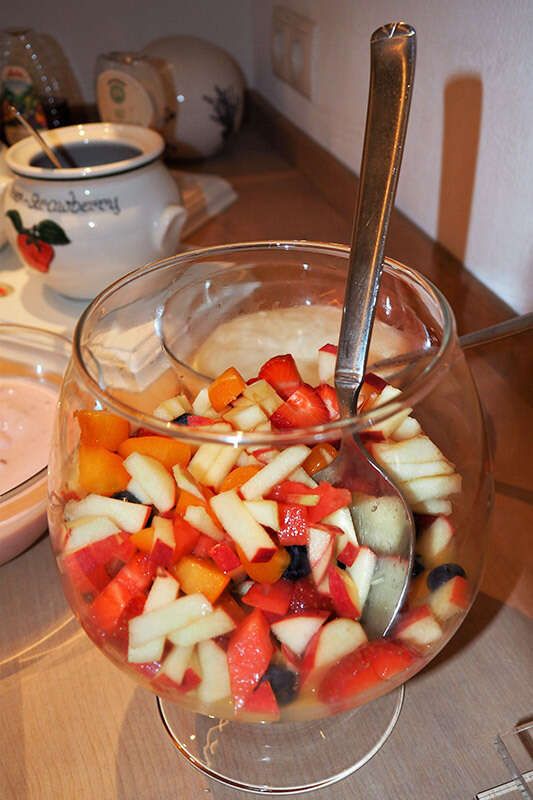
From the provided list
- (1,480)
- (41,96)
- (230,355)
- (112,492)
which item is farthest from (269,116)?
(112,492)

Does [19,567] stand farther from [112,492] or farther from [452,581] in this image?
[452,581]

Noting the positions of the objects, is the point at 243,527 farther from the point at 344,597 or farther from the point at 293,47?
the point at 293,47

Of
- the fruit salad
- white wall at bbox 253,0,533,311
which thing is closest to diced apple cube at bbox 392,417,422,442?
the fruit salad

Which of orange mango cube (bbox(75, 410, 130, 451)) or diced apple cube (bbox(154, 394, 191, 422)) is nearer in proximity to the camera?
orange mango cube (bbox(75, 410, 130, 451))

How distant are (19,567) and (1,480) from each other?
7cm

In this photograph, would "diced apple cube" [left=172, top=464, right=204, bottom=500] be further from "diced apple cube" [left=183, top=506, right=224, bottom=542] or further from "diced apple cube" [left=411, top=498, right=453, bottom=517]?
"diced apple cube" [left=411, top=498, right=453, bottom=517]

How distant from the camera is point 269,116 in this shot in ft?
4.46

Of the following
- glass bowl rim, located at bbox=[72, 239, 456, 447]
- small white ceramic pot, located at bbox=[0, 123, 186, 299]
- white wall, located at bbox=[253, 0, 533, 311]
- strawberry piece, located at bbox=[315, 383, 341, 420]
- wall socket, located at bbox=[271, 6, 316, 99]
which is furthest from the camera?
wall socket, located at bbox=[271, 6, 316, 99]

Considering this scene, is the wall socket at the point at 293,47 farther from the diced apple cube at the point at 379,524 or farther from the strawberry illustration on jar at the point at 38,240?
the diced apple cube at the point at 379,524

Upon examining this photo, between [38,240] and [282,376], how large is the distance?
457 mm

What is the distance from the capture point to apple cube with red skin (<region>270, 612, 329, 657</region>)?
0.38m

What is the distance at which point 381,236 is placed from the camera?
0.41 metres

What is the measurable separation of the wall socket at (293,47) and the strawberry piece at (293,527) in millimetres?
921

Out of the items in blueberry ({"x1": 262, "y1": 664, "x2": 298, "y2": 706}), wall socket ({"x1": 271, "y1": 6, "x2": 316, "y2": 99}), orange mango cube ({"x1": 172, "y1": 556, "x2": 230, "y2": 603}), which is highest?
wall socket ({"x1": 271, "y1": 6, "x2": 316, "y2": 99})
